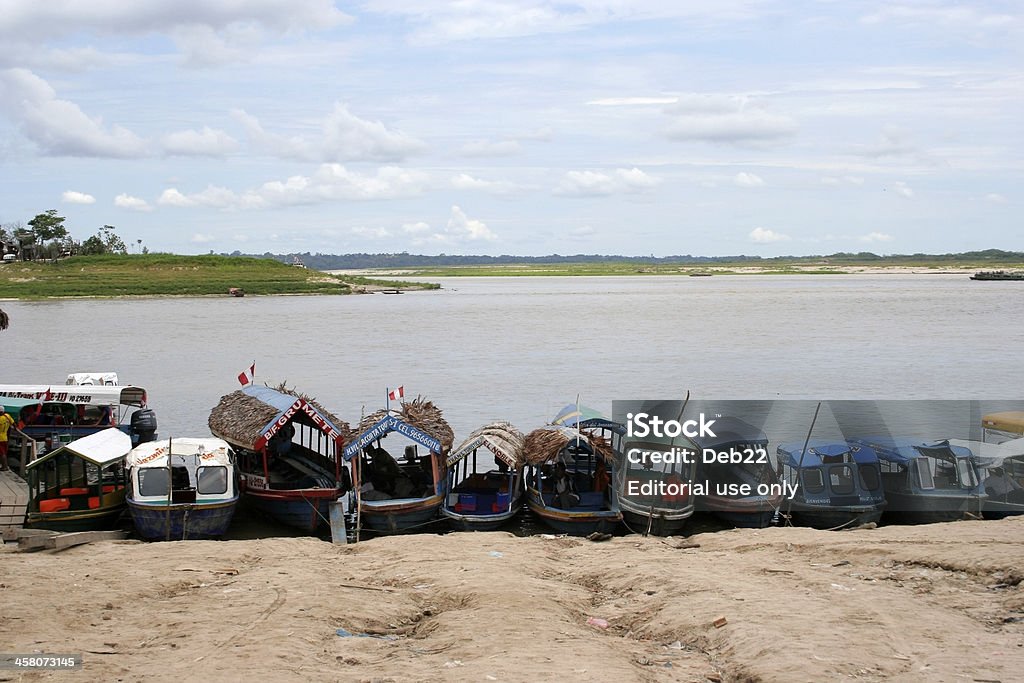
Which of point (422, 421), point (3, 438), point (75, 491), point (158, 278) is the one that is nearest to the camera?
point (75, 491)

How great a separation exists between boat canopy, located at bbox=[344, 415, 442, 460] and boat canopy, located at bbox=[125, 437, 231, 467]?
2038 mm

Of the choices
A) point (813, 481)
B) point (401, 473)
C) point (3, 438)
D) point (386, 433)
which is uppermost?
point (386, 433)

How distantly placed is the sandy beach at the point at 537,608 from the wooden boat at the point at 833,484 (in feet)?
2.15

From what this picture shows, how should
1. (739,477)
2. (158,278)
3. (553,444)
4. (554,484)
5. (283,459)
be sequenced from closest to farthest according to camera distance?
1. (739,477)
2. (553,444)
3. (554,484)
4. (283,459)
5. (158,278)

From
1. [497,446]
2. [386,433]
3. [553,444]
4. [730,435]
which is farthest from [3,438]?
[730,435]

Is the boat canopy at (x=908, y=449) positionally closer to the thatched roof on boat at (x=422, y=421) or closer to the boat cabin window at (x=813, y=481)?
the boat cabin window at (x=813, y=481)

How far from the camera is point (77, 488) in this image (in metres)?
15.9

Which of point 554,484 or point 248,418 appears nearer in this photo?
point 554,484

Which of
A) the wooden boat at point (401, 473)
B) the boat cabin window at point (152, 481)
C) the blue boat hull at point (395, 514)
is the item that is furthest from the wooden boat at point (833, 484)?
the boat cabin window at point (152, 481)

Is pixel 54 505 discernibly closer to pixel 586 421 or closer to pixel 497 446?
pixel 497 446

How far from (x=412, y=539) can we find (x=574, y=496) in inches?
119

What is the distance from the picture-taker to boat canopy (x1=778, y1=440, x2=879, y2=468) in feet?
53.4

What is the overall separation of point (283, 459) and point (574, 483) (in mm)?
5372

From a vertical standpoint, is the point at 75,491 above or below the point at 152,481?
below
